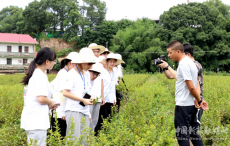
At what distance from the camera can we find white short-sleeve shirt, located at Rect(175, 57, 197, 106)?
3064 millimetres

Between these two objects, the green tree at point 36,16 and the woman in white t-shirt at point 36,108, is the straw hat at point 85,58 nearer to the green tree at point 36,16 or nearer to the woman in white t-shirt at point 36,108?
the woman in white t-shirt at point 36,108

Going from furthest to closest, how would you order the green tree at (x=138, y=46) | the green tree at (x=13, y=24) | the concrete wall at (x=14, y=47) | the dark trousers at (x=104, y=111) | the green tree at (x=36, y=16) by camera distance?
the green tree at (x=13, y=24) < the green tree at (x=36, y=16) < the green tree at (x=138, y=46) < the concrete wall at (x=14, y=47) < the dark trousers at (x=104, y=111)

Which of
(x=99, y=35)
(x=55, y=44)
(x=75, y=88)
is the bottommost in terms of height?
(x=75, y=88)

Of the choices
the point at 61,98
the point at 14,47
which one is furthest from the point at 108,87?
the point at 14,47

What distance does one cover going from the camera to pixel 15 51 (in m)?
39.5

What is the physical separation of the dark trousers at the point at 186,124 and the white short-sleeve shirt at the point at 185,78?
0.31ft

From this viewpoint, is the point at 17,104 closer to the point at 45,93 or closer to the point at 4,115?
the point at 4,115

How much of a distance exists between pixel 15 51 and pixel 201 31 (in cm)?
3186

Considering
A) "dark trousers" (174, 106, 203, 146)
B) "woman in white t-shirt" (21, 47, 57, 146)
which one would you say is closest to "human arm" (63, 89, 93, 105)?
"woman in white t-shirt" (21, 47, 57, 146)

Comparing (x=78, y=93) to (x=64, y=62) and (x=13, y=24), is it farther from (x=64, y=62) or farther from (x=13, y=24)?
(x=13, y=24)

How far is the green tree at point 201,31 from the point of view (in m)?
36.3

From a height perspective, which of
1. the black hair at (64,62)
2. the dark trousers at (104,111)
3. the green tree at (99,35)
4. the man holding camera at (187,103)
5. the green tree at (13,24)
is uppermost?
the green tree at (13,24)

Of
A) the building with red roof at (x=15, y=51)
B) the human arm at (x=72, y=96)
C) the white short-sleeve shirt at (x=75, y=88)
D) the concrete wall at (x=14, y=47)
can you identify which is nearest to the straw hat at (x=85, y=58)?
the white short-sleeve shirt at (x=75, y=88)

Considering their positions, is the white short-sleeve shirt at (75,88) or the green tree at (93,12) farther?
the green tree at (93,12)
